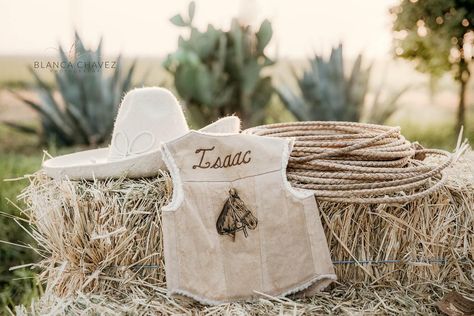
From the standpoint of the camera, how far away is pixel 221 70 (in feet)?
24.6

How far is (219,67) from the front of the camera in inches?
293

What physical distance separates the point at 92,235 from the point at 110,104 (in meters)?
5.07

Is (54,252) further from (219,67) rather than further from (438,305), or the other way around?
(219,67)

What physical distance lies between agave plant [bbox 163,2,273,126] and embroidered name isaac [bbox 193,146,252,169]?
4899 millimetres

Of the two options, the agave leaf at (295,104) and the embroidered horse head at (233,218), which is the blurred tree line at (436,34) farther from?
the embroidered horse head at (233,218)

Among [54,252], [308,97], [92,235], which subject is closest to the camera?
[92,235]

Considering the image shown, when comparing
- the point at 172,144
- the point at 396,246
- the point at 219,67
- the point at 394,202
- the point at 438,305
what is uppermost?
the point at 219,67

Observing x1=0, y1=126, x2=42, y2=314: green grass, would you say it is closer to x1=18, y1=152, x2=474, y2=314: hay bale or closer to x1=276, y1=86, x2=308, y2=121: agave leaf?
x1=18, y1=152, x2=474, y2=314: hay bale

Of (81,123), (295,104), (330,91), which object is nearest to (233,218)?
(330,91)

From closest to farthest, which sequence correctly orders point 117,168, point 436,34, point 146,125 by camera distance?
point 117,168 → point 146,125 → point 436,34

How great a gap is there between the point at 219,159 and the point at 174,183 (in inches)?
7.8

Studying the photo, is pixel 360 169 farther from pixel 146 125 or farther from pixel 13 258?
pixel 13 258

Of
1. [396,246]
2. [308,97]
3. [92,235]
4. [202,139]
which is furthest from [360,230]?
[308,97]

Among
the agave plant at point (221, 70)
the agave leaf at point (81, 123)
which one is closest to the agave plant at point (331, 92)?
the agave plant at point (221, 70)
